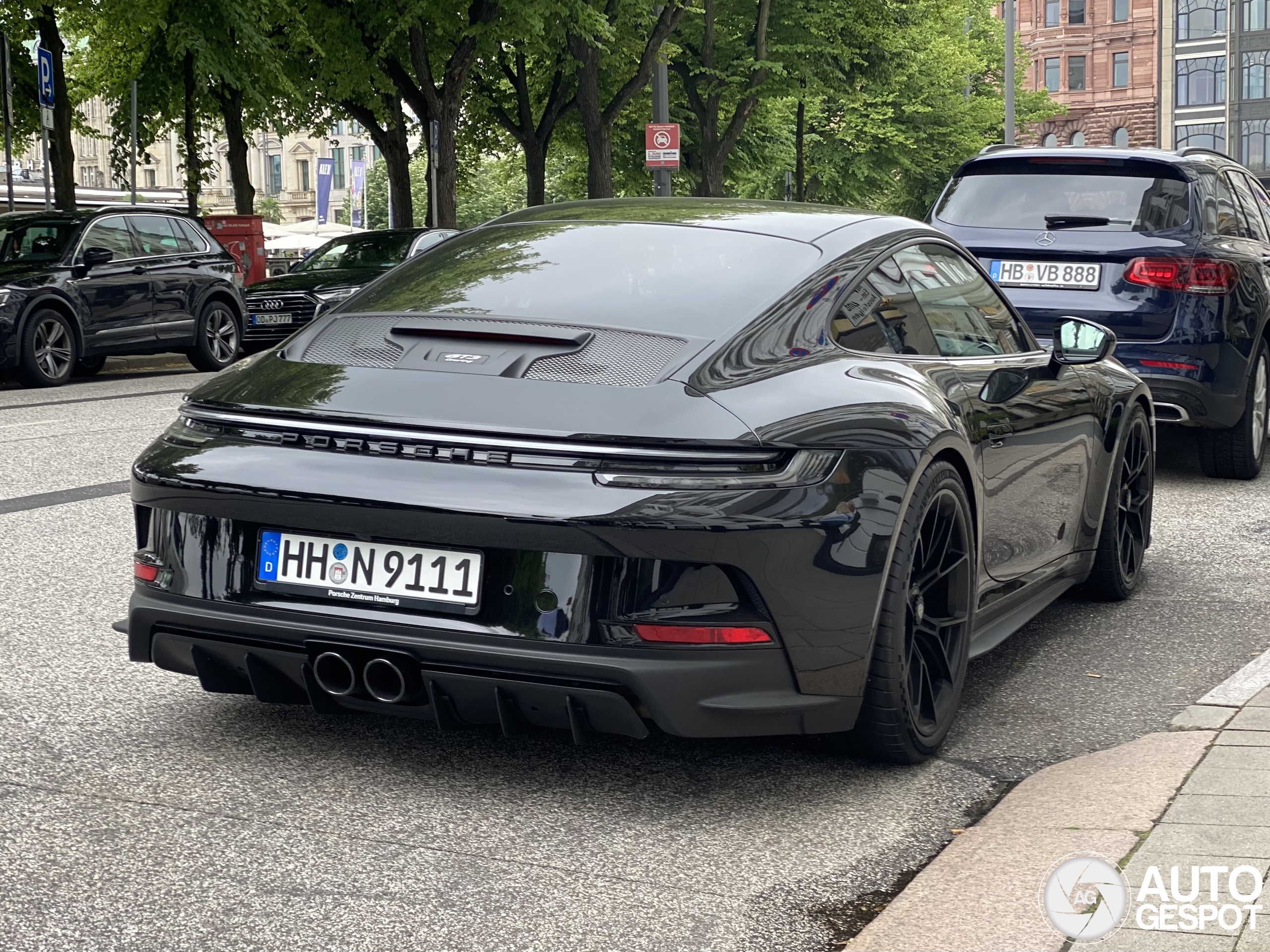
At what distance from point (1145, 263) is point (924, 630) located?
17.4ft

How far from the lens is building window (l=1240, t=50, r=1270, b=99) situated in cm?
8894

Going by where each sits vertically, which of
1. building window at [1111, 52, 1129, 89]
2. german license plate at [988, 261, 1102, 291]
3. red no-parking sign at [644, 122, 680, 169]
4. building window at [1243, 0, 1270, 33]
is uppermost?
building window at [1243, 0, 1270, 33]

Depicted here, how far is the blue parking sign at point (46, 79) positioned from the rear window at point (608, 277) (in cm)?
1680

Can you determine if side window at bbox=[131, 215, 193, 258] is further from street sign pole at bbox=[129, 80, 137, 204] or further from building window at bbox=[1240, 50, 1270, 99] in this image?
building window at bbox=[1240, 50, 1270, 99]

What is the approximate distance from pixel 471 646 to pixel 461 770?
59 centimetres

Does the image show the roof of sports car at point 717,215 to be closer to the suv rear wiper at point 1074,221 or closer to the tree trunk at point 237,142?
the suv rear wiper at point 1074,221

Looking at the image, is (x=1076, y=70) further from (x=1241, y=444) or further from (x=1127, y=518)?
(x=1127, y=518)

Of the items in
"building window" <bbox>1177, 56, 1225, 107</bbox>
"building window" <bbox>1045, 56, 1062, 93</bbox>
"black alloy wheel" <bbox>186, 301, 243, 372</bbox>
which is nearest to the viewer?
"black alloy wheel" <bbox>186, 301, 243, 372</bbox>

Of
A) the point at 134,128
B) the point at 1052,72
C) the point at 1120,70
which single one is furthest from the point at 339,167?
the point at 134,128

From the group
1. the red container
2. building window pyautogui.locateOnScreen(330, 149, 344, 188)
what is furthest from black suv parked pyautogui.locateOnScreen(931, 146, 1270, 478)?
building window pyautogui.locateOnScreen(330, 149, 344, 188)

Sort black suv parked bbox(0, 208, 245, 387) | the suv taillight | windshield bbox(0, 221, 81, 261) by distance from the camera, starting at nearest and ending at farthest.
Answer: the suv taillight, black suv parked bbox(0, 208, 245, 387), windshield bbox(0, 221, 81, 261)

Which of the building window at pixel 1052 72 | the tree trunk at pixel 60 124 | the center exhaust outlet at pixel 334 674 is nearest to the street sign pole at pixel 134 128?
the tree trunk at pixel 60 124

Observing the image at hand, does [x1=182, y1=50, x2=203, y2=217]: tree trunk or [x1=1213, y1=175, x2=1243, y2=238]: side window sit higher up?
[x1=182, y1=50, x2=203, y2=217]: tree trunk

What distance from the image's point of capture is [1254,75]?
89.2 m
